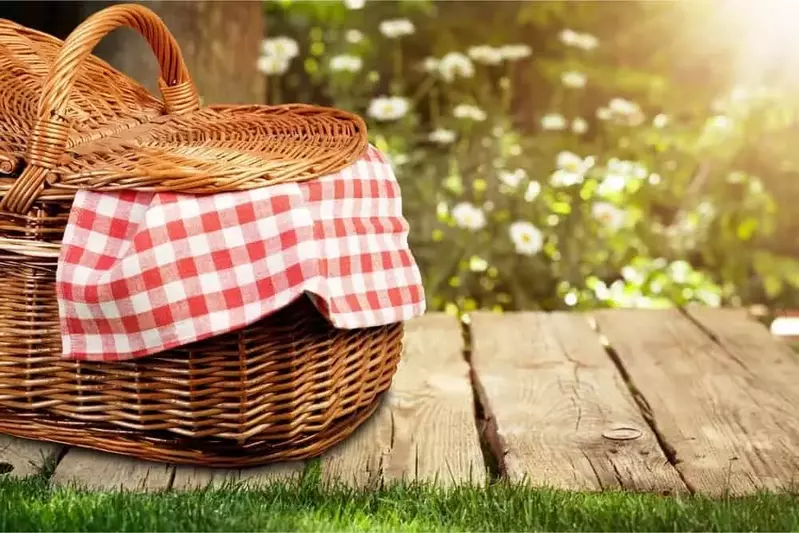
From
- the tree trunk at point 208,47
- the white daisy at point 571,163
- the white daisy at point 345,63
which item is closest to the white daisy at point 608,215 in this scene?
the white daisy at point 571,163

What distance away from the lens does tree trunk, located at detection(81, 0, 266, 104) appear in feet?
9.45

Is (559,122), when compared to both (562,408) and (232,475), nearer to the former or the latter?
(562,408)

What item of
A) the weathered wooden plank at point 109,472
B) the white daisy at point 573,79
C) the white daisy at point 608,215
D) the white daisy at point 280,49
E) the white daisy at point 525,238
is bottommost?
the weathered wooden plank at point 109,472

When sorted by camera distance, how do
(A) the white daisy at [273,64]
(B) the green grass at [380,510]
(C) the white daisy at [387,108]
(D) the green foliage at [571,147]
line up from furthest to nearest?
(A) the white daisy at [273,64] → (C) the white daisy at [387,108] → (D) the green foliage at [571,147] → (B) the green grass at [380,510]

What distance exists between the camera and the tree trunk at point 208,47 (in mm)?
2881

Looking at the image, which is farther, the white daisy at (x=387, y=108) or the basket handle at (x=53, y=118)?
the white daisy at (x=387, y=108)

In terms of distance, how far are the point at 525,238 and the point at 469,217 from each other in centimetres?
17

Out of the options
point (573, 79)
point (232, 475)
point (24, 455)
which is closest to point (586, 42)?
point (573, 79)

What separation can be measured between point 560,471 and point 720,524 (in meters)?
0.34

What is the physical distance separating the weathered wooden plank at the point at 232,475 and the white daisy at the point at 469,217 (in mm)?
1392

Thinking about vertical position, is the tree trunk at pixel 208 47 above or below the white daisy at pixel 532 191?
above

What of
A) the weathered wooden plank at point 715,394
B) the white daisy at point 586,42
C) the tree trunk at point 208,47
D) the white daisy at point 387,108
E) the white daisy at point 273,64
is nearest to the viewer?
the weathered wooden plank at point 715,394

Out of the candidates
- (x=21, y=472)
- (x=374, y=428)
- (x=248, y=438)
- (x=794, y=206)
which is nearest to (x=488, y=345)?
(x=374, y=428)

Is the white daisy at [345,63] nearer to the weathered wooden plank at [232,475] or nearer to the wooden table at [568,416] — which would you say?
the wooden table at [568,416]
